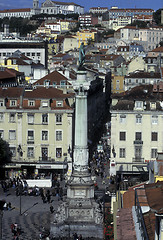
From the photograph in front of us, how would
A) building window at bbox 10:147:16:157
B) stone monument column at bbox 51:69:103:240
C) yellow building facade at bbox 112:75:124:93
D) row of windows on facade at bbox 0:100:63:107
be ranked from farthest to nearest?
yellow building facade at bbox 112:75:124:93 < building window at bbox 10:147:16:157 < row of windows on facade at bbox 0:100:63:107 < stone monument column at bbox 51:69:103:240

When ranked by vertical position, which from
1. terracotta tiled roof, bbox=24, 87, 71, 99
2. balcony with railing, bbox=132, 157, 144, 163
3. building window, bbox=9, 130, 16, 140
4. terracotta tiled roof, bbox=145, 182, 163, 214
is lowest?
balcony with railing, bbox=132, 157, 144, 163

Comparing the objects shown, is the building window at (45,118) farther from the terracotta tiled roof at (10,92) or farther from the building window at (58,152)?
the terracotta tiled roof at (10,92)

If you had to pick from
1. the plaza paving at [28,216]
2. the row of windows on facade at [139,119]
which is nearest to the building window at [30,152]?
the plaza paving at [28,216]

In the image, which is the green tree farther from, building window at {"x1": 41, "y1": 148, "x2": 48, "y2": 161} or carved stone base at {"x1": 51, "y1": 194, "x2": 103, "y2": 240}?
carved stone base at {"x1": 51, "y1": 194, "x2": 103, "y2": 240}

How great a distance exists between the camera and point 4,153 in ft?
188

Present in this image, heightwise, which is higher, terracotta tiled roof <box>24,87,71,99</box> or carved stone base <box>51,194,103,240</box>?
terracotta tiled roof <box>24,87,71,99</box>

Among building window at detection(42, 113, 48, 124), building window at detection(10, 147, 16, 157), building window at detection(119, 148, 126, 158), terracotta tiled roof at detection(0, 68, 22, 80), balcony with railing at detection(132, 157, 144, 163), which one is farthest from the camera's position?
terracotta tiled roof at detection(0, 68, 22, 80)

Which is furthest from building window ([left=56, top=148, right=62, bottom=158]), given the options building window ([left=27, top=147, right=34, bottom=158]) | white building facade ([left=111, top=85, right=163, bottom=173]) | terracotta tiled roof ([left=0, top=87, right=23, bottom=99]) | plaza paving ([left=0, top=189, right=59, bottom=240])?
plaza paving ([left=0, top=189, right=59, bottom=240])

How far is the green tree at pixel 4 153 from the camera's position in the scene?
57000 mm

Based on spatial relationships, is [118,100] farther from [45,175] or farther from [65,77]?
[65,77]

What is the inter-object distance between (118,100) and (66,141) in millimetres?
6082

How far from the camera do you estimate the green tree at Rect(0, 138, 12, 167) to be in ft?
187

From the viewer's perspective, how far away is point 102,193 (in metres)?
50.8

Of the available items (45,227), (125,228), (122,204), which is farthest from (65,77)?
(125,228)
